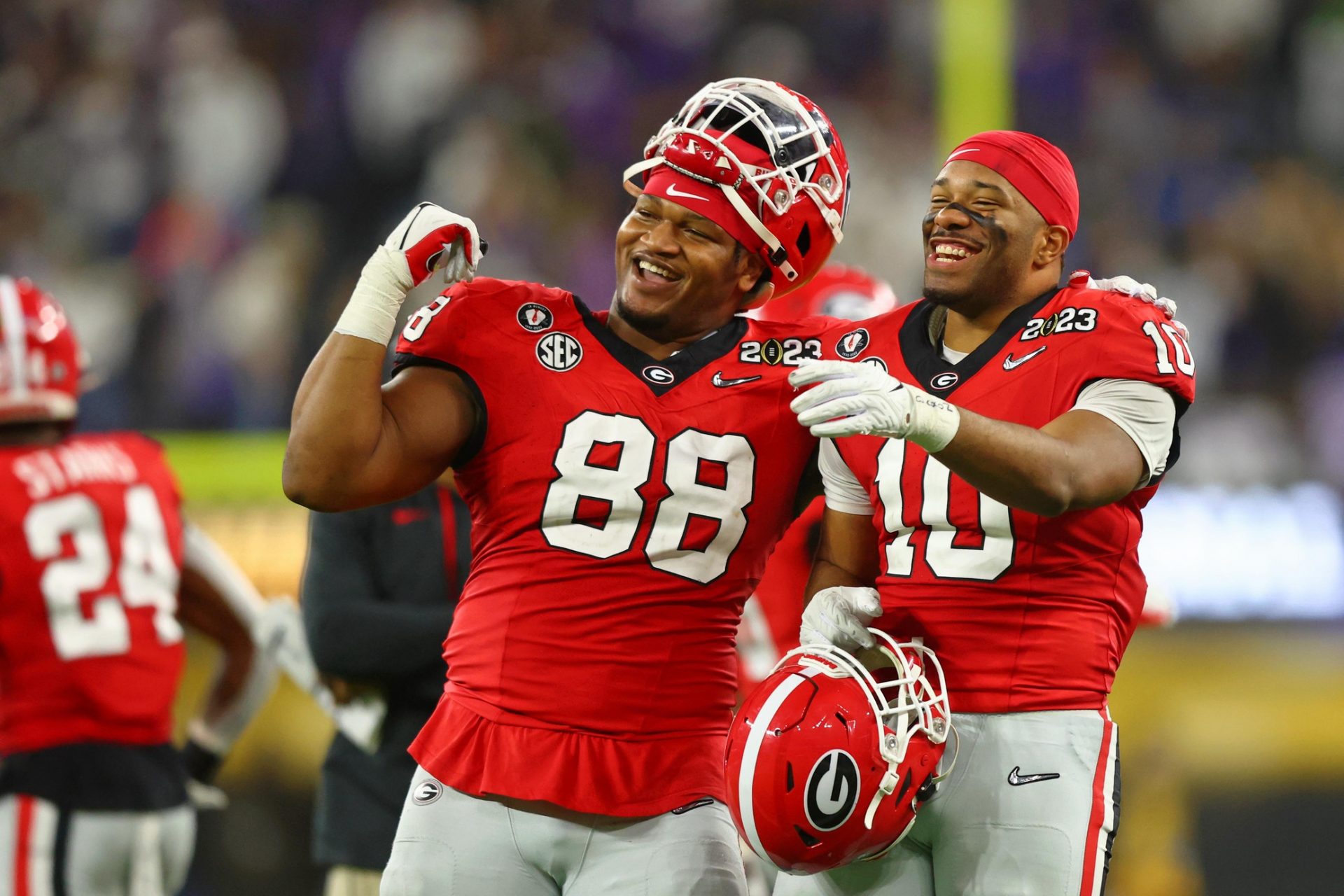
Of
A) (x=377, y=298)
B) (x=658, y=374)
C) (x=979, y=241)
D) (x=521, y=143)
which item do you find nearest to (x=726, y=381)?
(x=658, y=374)

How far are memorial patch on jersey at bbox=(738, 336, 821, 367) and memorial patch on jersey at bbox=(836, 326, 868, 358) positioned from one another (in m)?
0.04

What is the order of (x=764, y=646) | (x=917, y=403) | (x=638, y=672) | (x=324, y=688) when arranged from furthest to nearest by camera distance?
(x=764, y=646), (x=324, y=688), (x=638, y=672), (x=917, y=403)

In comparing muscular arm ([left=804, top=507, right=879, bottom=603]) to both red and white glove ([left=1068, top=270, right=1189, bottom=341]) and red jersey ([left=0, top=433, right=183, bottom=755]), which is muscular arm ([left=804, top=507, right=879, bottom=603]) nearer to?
red and white glove ([left=1068, top=270, right=1189, bottom=341])

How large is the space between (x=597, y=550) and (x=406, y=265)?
1.72 feet

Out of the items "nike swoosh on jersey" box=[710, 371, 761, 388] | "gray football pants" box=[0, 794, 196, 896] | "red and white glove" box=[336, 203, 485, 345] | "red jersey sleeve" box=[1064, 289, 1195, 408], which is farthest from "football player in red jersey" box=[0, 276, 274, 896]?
"red jersey sleeve" box=[1064, 289, 1195, 408]

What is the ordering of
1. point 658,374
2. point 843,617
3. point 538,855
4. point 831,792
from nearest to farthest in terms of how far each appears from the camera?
point 831,792, point 538,855, point 843,617, point 658,374

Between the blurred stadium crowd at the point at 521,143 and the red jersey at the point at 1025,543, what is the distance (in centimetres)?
486

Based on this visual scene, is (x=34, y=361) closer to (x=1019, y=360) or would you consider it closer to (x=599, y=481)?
(x=599, y=481)

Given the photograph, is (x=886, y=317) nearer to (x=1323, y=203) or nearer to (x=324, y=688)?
(x=324, y=688)

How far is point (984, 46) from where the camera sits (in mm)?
8258

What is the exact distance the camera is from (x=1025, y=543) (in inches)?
101

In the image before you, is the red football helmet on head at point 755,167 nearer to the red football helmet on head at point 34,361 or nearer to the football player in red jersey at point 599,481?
the football player in red jersey at point 599,481

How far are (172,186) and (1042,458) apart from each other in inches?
272

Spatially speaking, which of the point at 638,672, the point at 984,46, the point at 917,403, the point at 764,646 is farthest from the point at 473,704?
the point at 984,46
